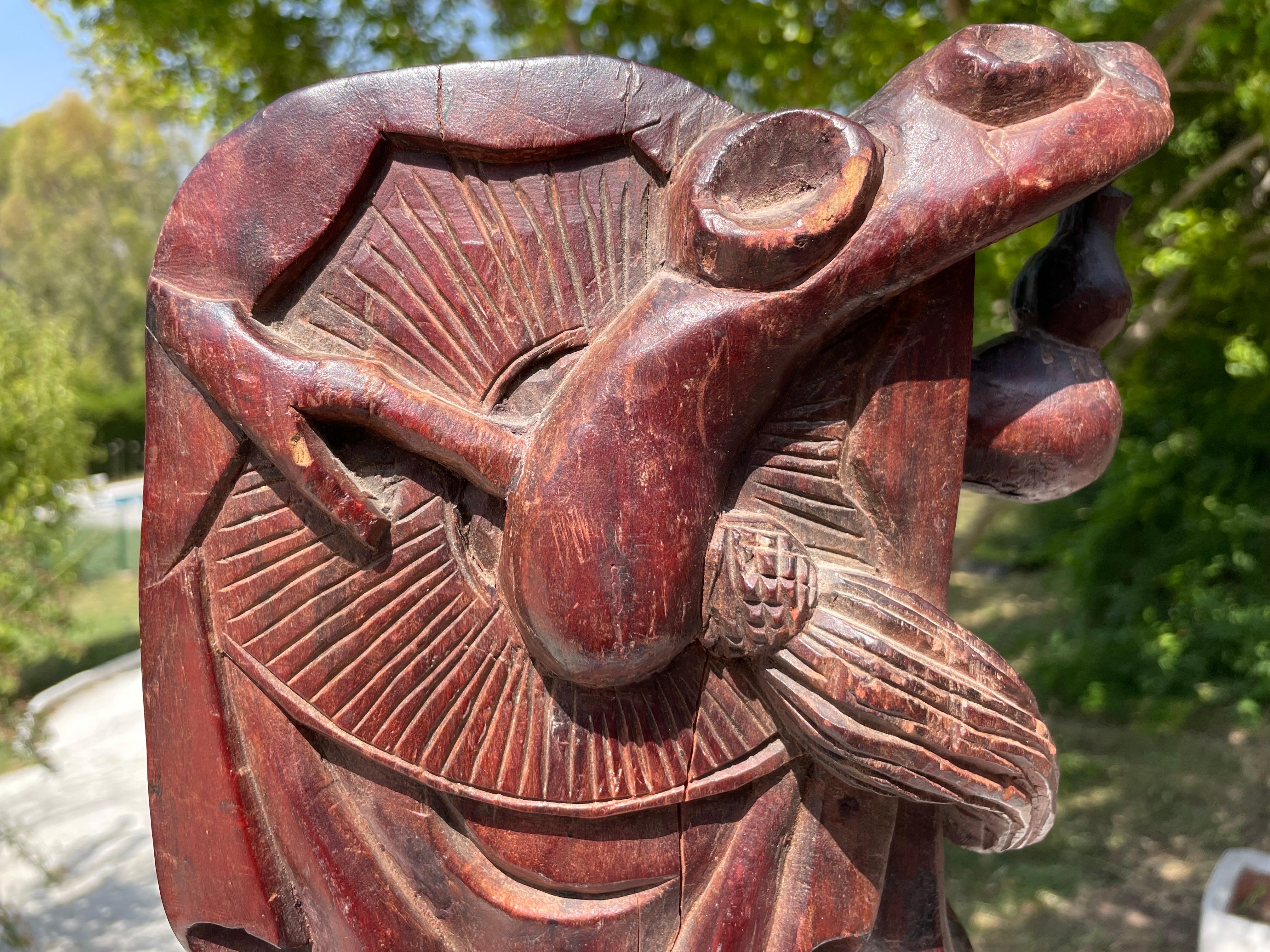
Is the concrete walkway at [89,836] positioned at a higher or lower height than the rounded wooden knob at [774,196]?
lower

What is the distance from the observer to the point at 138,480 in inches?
467

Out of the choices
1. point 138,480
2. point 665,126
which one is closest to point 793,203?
point 665,126

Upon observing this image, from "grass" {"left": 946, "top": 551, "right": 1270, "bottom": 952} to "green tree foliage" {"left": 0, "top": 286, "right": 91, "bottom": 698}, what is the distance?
389 cm

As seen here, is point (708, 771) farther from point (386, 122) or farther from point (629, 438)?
point (386, 122)

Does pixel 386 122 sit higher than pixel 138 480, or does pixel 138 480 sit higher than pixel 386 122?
pixel 386 122

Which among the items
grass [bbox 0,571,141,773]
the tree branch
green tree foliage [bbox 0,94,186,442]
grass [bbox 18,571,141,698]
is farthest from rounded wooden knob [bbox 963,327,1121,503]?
green tree foliage [bbox 0,94,186,442]

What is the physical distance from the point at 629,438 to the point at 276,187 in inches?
20.0

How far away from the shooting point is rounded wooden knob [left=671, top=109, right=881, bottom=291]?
3.30ft

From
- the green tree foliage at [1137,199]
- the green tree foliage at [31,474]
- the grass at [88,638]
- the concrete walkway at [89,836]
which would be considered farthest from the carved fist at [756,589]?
the grass at [88,638]

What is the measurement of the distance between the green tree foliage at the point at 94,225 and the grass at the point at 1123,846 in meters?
12.5

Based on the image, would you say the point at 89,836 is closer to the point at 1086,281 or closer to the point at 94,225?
the point at 1086,281

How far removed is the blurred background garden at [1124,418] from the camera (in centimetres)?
301

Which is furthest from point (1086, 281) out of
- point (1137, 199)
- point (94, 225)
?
point (94, 225)

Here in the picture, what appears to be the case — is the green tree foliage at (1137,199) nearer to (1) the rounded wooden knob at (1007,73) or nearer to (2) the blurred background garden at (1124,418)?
(2) the blurred background garden at (1124,418)
